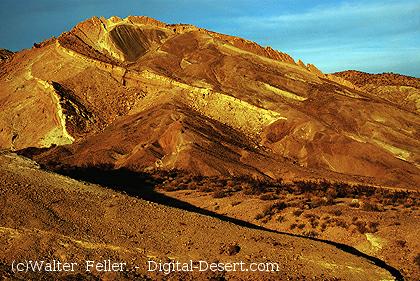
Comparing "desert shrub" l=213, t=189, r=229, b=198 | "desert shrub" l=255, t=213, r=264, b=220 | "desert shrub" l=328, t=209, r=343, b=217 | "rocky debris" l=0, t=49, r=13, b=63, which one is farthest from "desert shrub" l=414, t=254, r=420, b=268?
"rocky debris" l=0, t=49, r=13, b=63

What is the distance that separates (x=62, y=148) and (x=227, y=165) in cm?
1204

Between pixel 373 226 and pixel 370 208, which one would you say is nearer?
pixel 373 226

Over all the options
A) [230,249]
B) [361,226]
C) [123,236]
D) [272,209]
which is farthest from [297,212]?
[123,236]

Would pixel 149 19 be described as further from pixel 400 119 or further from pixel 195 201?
pixel 195 201

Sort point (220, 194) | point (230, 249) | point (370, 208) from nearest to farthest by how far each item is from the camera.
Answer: point (230, 249) < point (370, 208) < point (220, 194)

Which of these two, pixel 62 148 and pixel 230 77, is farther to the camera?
pixel 230 77

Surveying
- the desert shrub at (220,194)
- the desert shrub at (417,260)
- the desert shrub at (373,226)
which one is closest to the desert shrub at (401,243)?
the desert shrub at (417,260)

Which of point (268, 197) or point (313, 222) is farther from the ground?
point (268, 197)

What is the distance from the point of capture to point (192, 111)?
4578 centimetres

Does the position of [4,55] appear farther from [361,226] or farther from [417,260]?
[417,260]

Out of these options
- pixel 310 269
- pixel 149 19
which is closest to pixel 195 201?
pixel 310 269

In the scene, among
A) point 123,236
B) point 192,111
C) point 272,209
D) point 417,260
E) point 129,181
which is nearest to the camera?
point 123,236

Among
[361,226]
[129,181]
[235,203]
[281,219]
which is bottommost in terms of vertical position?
[361,226]

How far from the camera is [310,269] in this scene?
13.9 meters
